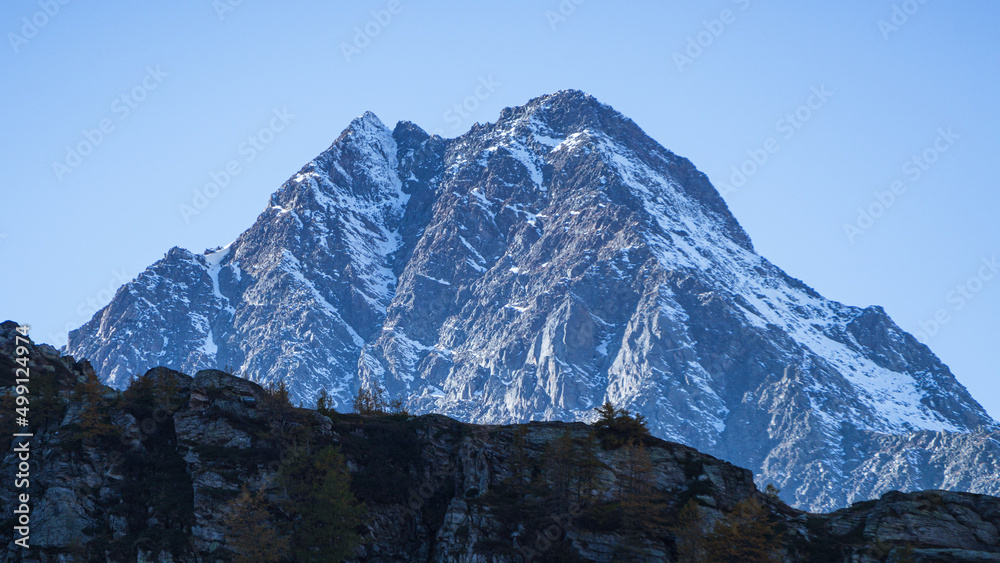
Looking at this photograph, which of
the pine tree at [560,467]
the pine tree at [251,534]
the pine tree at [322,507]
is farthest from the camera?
the pine tree at [560,467]

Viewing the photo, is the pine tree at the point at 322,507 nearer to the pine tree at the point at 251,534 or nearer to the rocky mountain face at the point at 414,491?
the rocky mountain face at the point at 414,491

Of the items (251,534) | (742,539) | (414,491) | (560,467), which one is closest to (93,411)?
(251,534)

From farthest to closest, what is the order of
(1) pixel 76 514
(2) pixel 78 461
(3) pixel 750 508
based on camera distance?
(2) pixel 78 461
(1) pixel 76 514
(3) pixel 750 508

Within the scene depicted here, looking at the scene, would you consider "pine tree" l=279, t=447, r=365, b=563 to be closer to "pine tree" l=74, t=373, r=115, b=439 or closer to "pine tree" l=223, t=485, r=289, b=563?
"pine tree" l=223, t=485, r=289, b=563

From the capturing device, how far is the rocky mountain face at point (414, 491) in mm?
83750

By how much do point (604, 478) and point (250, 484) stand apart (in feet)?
112

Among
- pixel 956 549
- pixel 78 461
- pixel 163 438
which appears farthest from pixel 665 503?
pixel 78 461

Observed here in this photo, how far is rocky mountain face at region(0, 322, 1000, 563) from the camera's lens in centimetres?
8375

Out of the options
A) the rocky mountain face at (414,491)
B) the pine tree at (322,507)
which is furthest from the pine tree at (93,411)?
the pine tree at (322,507)

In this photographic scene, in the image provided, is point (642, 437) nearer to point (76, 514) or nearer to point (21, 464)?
point (76, 514)

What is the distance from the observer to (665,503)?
3511 inches

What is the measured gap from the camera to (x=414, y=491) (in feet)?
317

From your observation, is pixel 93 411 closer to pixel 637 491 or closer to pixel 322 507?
pixel 322 507

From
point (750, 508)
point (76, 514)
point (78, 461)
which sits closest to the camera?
point (750, 508)
